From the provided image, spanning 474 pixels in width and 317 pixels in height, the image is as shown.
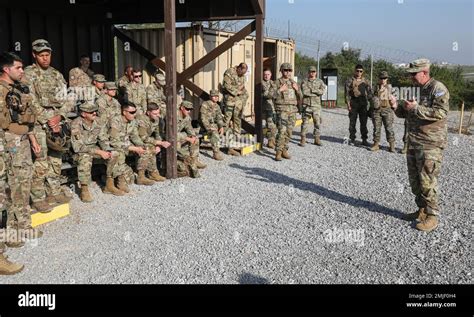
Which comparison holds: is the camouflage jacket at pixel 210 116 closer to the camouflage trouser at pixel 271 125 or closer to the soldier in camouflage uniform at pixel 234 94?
the soldier in camouflage uniform at pixel 234 94

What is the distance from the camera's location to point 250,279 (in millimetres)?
3955

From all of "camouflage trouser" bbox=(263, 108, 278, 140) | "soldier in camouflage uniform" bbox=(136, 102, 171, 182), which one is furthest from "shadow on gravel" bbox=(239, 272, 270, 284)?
"camouflage trouser" bbox=(263, 108, 278, 140)

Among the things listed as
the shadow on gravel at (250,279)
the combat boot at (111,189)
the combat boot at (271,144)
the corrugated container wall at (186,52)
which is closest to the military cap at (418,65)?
the shadow on gravel at (250,279)

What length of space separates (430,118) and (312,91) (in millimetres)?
5418

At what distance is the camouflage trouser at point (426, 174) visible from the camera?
5.04 meters

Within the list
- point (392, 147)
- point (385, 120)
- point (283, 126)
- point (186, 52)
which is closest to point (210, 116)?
point (283, 126)

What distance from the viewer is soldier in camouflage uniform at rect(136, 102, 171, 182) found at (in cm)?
708

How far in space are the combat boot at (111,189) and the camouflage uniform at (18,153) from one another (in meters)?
1.82

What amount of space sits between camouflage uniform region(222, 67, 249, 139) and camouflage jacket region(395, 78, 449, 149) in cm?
498

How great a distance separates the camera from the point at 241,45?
12867 millimetres

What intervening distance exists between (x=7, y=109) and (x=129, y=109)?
97.3 inches

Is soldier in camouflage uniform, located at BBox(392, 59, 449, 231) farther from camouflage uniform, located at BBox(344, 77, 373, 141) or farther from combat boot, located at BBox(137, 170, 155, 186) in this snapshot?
camouflage uniform, located at BBox(344, 77, 373, 141)
